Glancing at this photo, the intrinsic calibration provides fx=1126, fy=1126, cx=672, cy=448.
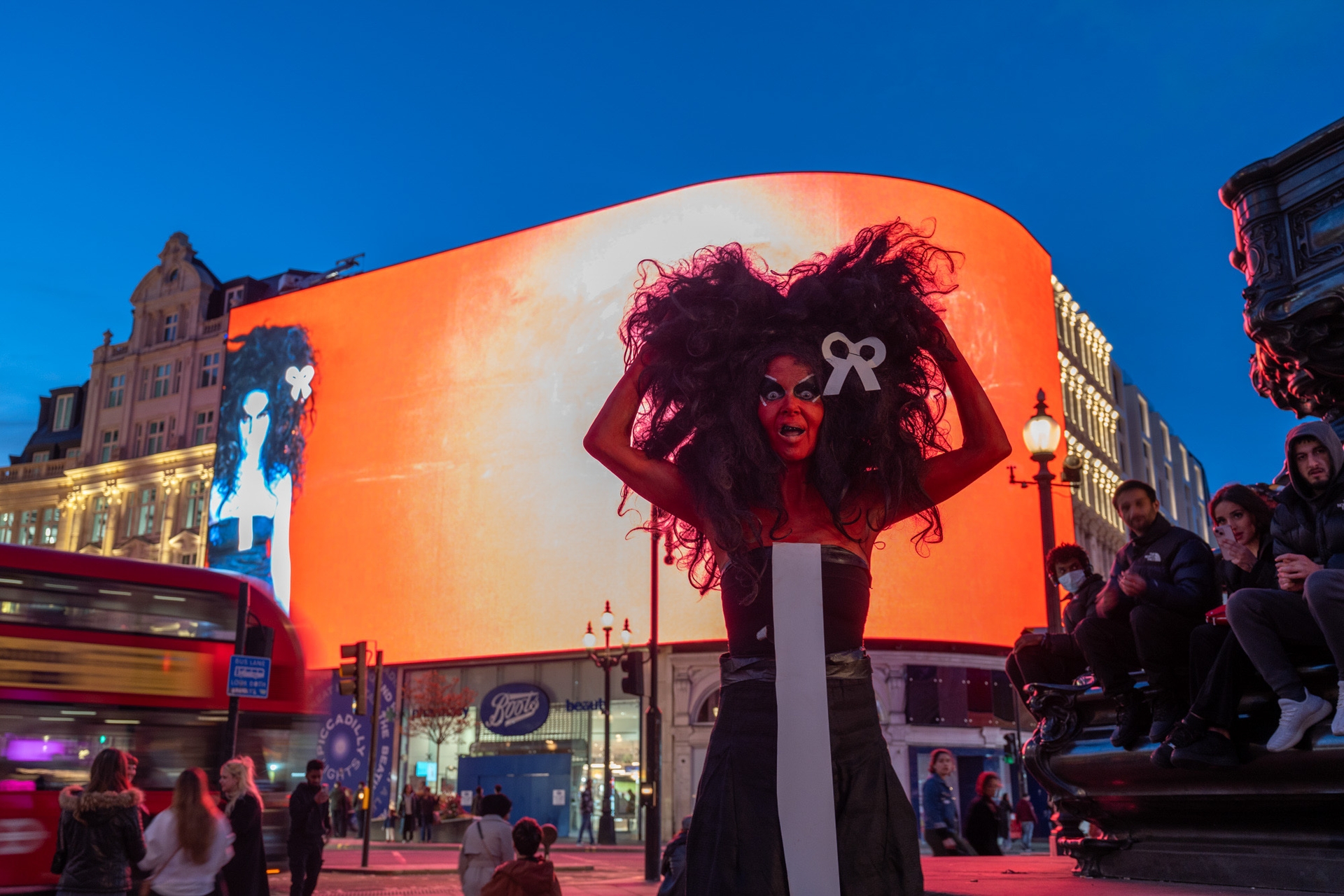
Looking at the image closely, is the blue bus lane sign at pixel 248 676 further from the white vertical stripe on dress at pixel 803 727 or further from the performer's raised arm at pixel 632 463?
the white vertical stripe on dress at pixel 803 727

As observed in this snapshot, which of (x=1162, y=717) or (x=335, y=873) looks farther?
(x=335, y=873)

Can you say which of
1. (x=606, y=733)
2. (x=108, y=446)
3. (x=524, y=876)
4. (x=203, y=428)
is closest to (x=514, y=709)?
(x=606, y=733)

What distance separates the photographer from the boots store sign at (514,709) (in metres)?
35.4

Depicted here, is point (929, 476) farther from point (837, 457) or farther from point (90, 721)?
point (90, 721)

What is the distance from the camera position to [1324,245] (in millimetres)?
4309

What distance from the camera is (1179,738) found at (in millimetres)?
4234

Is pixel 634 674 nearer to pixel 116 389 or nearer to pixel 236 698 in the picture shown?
pixel 236 698

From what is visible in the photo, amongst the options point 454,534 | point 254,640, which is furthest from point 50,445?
point 254,640

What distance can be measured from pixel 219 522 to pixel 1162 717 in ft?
136

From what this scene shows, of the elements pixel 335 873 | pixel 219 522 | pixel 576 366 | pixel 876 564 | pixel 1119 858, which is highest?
pixel 576 366

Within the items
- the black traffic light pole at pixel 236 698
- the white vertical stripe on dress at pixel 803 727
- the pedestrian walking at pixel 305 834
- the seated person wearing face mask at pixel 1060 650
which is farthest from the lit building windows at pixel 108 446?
the white vertical stripe on dress at pixel 803 727

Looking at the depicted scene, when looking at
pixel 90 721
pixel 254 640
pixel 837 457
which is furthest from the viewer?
pixel 254 640

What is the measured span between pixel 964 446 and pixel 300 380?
4129 centimetres

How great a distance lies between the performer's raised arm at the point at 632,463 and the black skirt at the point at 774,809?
0.42m
